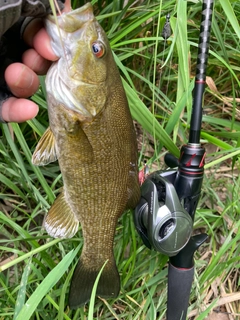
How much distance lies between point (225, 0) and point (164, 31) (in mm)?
281

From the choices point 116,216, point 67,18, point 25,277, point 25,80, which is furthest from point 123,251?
point 67,18

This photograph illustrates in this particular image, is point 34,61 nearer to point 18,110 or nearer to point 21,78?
Answer: point 21,78

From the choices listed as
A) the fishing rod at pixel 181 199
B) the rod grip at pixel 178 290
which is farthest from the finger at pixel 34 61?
the rod grip at pixel 178 290

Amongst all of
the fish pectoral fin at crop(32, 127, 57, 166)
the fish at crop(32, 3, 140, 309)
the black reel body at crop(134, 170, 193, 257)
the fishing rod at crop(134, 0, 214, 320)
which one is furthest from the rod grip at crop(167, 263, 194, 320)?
the fish pectoral fin at crop(32, 127, 57, 166)

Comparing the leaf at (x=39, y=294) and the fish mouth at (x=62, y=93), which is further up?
the fish mouth at (x=62, y=93)

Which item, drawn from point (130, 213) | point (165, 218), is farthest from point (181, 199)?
point (130, 213)

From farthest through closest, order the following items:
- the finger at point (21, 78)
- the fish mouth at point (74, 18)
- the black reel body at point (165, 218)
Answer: the black reel body at point (165, 218) < the finger at point (21, 78) < the fish mouth at point (74, 18)

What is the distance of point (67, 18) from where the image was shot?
1.24m

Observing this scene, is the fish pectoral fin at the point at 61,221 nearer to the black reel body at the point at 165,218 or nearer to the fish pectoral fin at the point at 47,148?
the fish pectoral fin at the point at 47,148

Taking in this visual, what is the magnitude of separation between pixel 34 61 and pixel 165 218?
2.42 feet

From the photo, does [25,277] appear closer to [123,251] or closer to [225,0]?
[123,251]

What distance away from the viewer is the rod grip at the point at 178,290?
1678 millimetres

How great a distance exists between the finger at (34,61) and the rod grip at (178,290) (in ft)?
3.08

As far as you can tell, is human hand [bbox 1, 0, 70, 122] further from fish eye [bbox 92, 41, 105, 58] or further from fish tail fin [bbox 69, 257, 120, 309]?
fish tail fin [bbox 69, 257, 120, 309]
